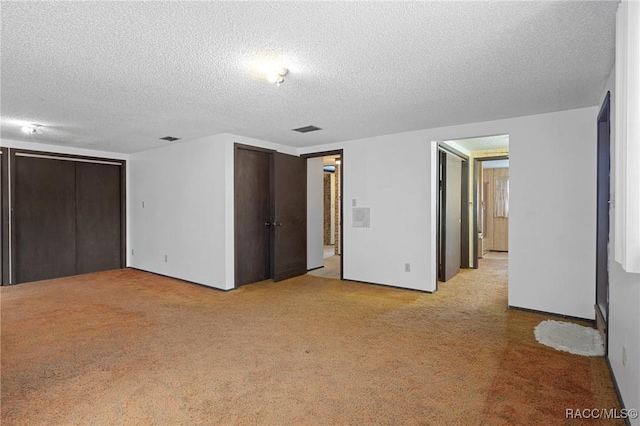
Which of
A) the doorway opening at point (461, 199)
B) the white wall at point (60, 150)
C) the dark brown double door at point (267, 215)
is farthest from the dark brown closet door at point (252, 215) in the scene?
the white wall at point (60, 150)

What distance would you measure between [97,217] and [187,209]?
2.36m

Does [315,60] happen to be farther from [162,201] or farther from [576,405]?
[162,201]

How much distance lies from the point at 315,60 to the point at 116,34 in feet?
4.27

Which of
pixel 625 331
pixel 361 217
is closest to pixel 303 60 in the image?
pixel 625 331

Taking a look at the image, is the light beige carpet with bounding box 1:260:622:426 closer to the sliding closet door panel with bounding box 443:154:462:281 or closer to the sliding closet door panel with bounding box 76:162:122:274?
the sliding closet door panel with bounding box 443:154:462:281

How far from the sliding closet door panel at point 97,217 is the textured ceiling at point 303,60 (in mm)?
2257

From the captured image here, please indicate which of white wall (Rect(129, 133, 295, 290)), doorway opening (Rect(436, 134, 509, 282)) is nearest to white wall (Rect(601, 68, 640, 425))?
doorway opening (Rect(436, 134, 509, 282))

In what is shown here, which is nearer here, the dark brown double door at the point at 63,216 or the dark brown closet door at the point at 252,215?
the dark brown closet door at the point at 252,215

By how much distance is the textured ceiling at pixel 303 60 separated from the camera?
6.23ft

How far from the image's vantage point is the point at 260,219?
5.56 m

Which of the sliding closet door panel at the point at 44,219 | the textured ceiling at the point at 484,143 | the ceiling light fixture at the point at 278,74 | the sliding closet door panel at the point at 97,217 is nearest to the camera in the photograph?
the ceiling light fixture at the point at 278,74

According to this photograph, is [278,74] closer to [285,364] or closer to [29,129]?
[285,364]

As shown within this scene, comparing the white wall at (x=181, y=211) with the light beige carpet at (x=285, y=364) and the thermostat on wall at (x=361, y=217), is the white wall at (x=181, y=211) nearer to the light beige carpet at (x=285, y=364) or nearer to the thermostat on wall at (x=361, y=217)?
the light beige carpet at (x=285, y=364)

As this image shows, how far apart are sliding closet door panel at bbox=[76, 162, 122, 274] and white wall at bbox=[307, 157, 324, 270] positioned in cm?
386
